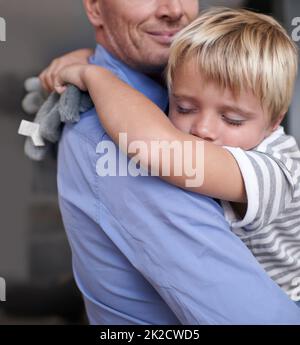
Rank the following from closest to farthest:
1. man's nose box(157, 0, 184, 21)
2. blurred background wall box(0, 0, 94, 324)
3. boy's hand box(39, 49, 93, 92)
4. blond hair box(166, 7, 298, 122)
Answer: blond hair box(166, 7, 298, 122), man's nose box(157, 0, 184, 21), boy's hand box(39, 49, 93, 92), blurred background wall box(0, 0, 94, 324)

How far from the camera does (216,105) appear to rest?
1.05m

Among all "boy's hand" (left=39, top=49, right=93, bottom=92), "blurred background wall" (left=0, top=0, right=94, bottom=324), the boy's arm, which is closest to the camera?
the boy's arm

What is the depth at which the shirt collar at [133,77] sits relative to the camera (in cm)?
118

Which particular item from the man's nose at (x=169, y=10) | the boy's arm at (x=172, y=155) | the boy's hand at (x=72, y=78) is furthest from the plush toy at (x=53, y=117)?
the man's nose at (x=169, y=10)

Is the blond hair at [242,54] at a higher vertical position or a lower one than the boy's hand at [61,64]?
higher

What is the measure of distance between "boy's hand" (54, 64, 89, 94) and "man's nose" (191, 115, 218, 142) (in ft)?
0.76

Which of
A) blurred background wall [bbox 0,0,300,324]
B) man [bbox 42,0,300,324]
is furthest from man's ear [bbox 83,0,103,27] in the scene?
blurred background wall [bbox 0,0,300,324]

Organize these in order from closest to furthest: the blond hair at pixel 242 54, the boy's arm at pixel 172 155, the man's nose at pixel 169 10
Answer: the boy's arm at pixel 172 155, the blond hair at pixel 242 54, the man's nose at pixel 169 10

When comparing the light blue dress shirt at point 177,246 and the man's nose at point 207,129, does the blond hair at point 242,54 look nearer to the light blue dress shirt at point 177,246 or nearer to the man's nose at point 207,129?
the man's nose at point 207,129

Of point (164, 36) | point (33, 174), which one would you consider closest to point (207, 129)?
point (164, 36)

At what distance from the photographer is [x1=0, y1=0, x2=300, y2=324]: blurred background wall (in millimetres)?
1684

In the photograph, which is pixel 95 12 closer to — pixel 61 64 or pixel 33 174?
pixel 61 64

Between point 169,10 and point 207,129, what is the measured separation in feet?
0.94

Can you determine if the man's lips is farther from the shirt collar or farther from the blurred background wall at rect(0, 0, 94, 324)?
the blurred background wall at rect(0, 0, 94, 324)
